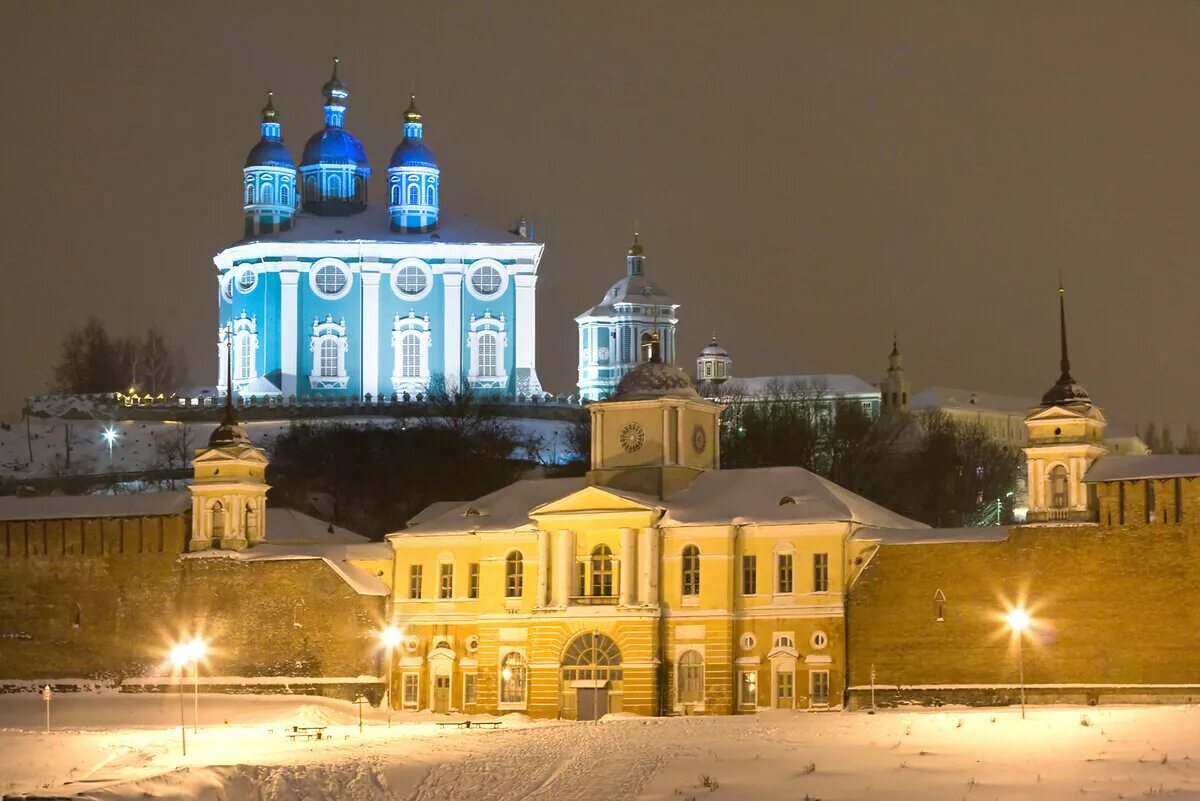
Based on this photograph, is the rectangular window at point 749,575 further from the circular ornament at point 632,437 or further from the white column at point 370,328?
the white column at point 370,328

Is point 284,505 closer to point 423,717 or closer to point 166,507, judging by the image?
point 166,507

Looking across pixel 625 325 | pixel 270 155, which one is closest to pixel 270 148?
pixel 270 155

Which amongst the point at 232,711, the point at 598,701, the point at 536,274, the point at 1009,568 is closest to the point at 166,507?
the point at 232,711

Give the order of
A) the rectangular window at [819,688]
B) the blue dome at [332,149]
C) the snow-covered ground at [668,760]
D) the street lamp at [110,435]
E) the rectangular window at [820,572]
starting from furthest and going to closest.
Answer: the blue dome at [332,149]
the street lamp at [110,435]
the rectangular window at [820,572]
the rectangular window at [819,688]
the snow-covered ground at [668,760]

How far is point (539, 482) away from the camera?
80188 millimetres

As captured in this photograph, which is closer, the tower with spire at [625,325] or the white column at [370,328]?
the white column at [370,328]

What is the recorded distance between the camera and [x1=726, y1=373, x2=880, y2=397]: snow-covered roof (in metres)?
158

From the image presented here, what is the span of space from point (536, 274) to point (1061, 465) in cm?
6417

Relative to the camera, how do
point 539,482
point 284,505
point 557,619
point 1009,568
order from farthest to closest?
point 284,505, point 539,482, point 557,619, point 1009,568

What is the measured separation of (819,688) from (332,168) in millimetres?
69969

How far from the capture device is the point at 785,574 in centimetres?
7269

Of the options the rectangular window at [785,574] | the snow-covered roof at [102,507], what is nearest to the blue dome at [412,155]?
the snow-covered roof at [102,507]

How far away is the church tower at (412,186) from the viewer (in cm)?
13150

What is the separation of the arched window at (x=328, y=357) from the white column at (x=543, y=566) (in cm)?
5552
